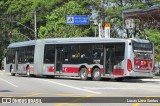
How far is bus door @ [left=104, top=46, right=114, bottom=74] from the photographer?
31250mm

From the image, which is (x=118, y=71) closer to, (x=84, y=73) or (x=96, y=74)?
(x=96, y=74)

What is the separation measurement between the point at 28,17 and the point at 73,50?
143ft

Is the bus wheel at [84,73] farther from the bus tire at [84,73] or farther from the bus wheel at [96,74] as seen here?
the bus wheel at [96,74]

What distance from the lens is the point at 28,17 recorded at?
7656 cm

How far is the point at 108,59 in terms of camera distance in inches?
1238

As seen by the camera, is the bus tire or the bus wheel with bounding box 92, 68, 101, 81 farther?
the bus tire

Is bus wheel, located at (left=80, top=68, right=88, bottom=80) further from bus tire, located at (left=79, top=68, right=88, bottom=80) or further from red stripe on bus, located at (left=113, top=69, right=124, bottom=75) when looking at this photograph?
red stripe on bus, located at (left=113, top=69, right=124, bottom=75)

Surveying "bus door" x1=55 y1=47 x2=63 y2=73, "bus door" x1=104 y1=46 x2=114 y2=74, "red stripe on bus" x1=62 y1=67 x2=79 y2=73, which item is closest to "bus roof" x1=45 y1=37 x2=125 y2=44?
"bus door" x1=104 y1=46 x2=114 y2=74

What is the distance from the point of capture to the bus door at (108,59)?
31.2 m

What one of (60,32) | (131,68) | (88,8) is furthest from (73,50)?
(88,8)

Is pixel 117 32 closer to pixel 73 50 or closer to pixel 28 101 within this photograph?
pixel 73 50

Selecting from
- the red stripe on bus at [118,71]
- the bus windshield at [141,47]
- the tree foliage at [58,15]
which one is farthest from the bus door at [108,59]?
the tree foliage at [58,15]

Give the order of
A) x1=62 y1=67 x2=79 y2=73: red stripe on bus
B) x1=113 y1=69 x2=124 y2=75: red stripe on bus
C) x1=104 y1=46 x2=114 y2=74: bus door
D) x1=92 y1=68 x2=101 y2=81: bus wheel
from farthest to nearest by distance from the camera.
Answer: x1=62 y1=67 x2=79 y2=73: red stripe on bus → x1=92 y1=68 x2=101 y2=81: bus wheel → x1=104 y1=46 x2=114 y2=74: bus door → x1=113 y1=69 x2=124 y2=75: red stripe on bus

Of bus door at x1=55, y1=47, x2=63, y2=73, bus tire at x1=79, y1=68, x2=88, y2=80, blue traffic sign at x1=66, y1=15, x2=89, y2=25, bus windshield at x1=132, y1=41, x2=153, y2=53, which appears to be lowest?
bus tire at x1=79, y1=68, x2=88, y2=80
